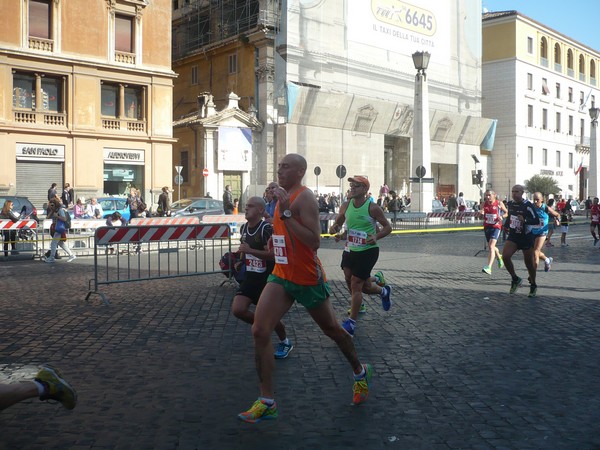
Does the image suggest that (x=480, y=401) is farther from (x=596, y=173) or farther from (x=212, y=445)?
(x=596, y=173)

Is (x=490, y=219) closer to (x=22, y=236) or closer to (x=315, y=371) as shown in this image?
(x=315, y=371)

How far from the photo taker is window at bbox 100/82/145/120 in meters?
34.7

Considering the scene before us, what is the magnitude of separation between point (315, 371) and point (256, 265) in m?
1.15

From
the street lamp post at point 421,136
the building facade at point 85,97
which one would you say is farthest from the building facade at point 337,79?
the building facade at point 85,97

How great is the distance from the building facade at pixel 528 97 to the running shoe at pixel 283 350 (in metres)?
55.1

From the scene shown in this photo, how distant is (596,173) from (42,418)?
49.7 meters

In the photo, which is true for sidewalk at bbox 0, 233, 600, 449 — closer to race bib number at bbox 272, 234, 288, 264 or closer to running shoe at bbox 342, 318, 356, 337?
running shoe at bbox 342, 318, 356, 337

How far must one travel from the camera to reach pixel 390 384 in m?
5.87

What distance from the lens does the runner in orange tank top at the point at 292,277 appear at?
4945 mm

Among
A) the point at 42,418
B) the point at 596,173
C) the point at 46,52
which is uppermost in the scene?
the point at 46,52

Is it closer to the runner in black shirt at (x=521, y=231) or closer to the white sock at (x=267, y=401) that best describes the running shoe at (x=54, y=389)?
the white sock at (x=267, y=401)

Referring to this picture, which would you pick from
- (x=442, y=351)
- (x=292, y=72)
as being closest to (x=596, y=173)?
(x=292, y=72)

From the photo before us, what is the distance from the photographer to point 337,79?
44.6 meters

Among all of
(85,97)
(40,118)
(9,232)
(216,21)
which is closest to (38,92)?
(40,118)
